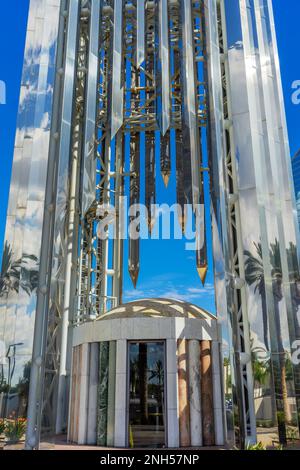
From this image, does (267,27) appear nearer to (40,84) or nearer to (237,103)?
(237,103)

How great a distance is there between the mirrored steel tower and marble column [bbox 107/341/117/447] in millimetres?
1928

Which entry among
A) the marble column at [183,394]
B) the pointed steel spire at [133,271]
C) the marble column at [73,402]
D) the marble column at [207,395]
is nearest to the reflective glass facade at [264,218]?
the marble column at [207,395]

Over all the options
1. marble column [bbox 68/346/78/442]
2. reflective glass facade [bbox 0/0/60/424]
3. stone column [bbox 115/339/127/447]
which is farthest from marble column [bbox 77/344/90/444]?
reflective glass facade [bbox 0/0/60/424]

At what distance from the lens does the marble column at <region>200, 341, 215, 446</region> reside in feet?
46.7

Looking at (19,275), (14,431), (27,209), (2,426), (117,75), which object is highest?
(117,75)

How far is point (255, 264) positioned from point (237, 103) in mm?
6360

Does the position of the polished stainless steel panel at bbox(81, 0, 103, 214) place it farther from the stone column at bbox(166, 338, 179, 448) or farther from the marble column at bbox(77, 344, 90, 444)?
the stone column at bbox(166, 338, 179, 448)

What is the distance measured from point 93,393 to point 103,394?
44cm

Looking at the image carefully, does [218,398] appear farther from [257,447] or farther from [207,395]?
[257,447]

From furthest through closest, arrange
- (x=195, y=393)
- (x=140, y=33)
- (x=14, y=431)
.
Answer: (x=140, y=33)
(x=195, y=393)
(x=14, y=431)

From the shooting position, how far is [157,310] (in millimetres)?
15992

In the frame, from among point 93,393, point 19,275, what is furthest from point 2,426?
point 19,275

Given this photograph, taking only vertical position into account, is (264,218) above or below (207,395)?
above

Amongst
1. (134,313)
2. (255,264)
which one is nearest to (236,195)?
(255,264)
